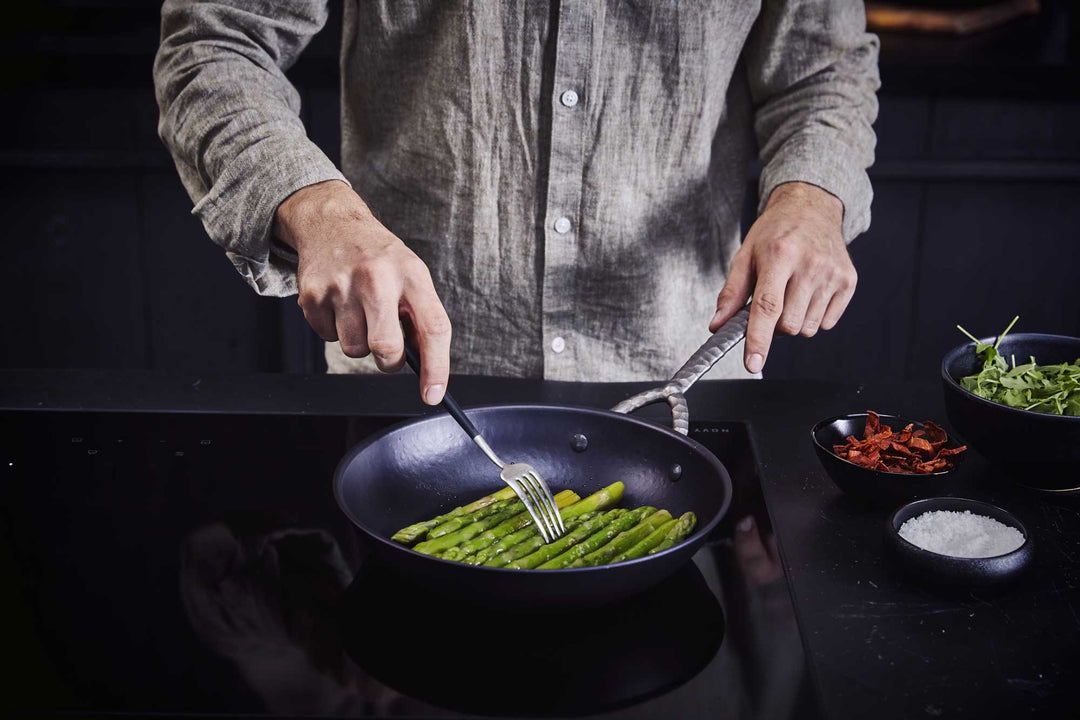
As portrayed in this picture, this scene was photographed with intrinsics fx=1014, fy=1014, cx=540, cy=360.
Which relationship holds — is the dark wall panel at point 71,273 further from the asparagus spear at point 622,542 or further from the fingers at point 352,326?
the asparagus spear at point 622,542

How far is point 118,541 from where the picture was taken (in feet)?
3.22

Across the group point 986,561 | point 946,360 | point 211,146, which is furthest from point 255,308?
point 986,561

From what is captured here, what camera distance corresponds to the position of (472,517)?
3.35 ft

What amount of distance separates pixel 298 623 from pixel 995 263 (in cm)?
239

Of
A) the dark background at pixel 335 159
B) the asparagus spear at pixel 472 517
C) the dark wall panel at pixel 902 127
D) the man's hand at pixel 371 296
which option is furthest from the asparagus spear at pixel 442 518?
the dark wall panel at pixel 902 127

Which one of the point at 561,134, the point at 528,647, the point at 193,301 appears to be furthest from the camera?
the point at 193,301

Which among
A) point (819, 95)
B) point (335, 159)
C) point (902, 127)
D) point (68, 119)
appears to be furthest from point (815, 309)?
point (68, 119)

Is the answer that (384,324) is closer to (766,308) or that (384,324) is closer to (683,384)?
(683,384)

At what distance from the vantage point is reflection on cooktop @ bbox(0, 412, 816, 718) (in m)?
0.76

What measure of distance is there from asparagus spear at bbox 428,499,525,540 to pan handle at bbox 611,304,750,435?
0.53ft

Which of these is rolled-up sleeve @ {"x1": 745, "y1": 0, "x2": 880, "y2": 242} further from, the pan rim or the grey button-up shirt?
the pan rim

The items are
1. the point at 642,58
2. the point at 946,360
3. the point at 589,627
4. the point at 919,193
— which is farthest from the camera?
the point at 919,193

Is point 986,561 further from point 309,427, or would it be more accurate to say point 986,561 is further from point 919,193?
point 919,193

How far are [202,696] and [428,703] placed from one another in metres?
0.17
